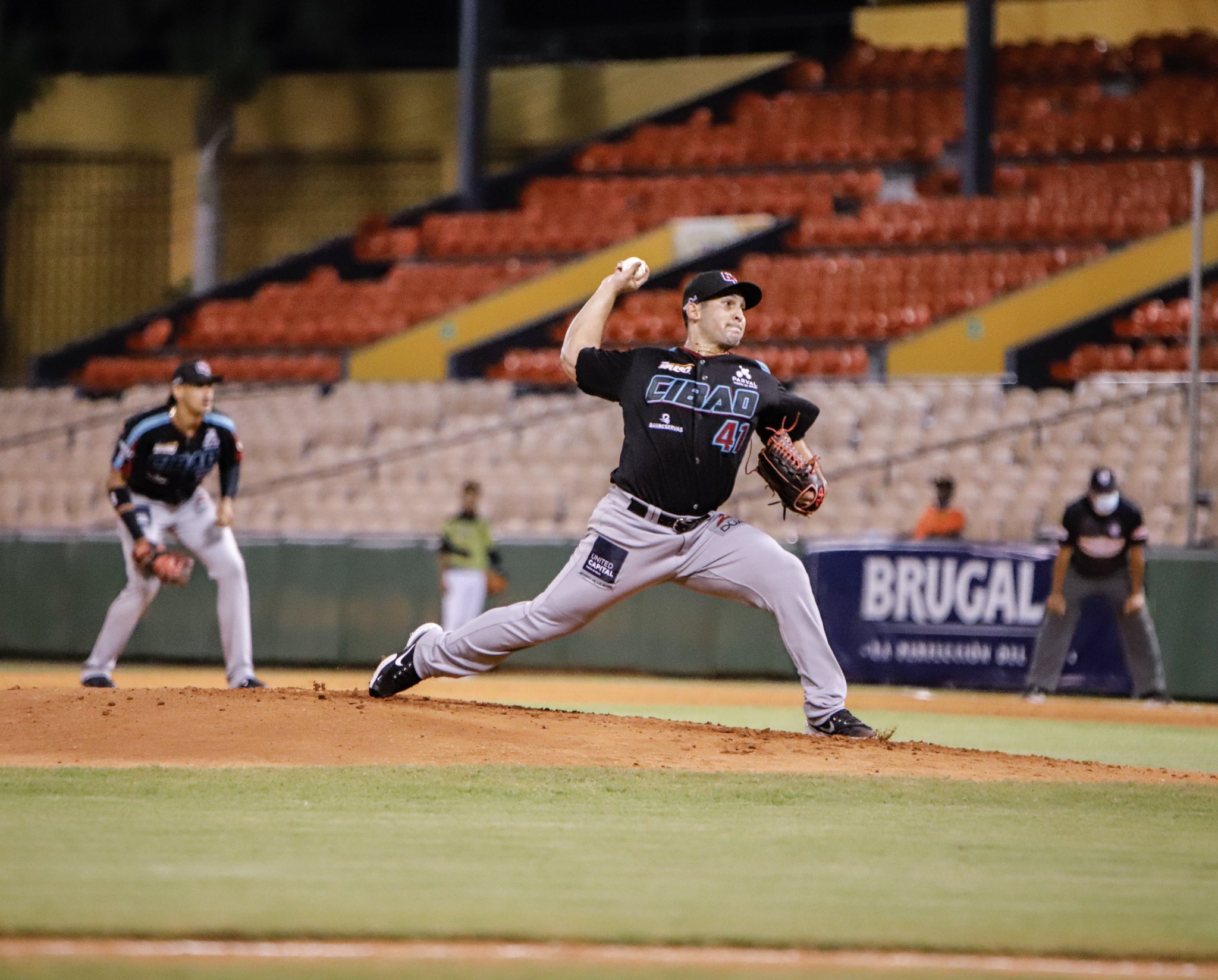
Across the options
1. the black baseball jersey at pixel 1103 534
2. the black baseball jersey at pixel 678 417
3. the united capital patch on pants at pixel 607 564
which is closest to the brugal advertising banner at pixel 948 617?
the black baseball jersey at pixel 1103 534

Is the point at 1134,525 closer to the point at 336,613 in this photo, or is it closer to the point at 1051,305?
the point at 336,613

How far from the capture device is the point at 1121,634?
45.6 ft

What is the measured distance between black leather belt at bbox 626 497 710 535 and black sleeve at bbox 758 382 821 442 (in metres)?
0.57

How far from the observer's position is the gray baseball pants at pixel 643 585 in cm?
746

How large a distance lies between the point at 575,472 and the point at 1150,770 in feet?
38.5

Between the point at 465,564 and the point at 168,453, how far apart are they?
615 centimetres

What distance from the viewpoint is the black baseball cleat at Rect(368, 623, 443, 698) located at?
26.2ft

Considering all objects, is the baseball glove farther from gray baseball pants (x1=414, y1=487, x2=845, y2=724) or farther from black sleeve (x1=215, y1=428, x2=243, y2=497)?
black sleeve (x1=215, y1=428, x2=243, y2=497)

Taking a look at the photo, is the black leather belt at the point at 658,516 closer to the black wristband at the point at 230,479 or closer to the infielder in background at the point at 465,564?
the black wristband at the point at 230,479

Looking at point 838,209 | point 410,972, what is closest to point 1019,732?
point 410,972

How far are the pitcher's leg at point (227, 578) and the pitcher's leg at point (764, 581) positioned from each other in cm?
347

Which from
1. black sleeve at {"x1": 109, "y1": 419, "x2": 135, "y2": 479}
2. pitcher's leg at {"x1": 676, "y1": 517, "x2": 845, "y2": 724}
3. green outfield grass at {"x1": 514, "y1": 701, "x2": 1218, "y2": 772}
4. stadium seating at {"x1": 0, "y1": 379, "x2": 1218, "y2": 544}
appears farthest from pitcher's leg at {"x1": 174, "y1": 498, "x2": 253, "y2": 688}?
stadium seating at {"x1": 0, "y1": 379, "x2": 1218, "y2": 544}

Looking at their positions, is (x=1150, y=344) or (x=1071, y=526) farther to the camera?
(x=1150, y=344)

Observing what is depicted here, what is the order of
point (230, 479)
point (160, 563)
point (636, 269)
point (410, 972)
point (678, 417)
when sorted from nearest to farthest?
point (410, 972)
point (636, 269)
point (678, 417)
point (160, 563)
point (230, 479)
